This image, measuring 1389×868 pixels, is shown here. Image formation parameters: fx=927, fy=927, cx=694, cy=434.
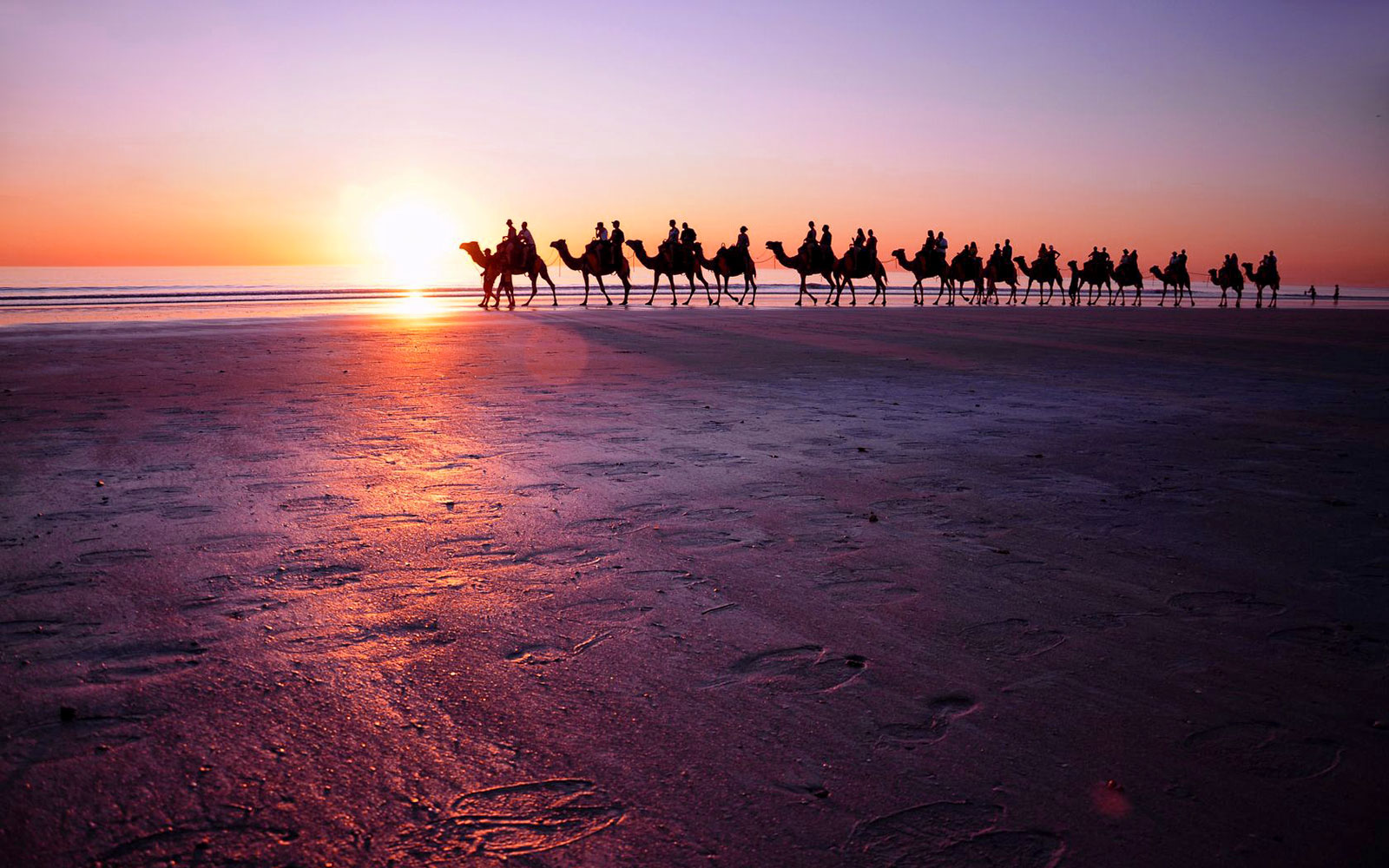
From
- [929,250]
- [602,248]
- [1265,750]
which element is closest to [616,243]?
[602,248]

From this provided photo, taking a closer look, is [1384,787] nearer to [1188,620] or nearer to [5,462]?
[1188,620]

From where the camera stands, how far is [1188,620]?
3.61 metres

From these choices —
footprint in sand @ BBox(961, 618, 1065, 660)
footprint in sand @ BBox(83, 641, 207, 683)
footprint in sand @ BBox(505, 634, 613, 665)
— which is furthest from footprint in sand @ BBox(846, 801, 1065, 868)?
footprint in sand @ BBox(83, 641, 207, 683)

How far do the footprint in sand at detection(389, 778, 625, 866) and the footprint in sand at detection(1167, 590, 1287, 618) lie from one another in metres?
2.62

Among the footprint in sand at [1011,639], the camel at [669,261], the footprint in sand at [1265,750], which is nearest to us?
the footprint in sand at [1265,750]

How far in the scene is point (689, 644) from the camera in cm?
336

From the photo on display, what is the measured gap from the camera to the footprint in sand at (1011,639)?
3.32m

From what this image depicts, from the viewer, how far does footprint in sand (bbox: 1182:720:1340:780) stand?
253 centimetres

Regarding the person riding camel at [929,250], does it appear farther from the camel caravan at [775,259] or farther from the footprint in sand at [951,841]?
the footprint in sand at [951,841]

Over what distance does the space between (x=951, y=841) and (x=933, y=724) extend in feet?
1.90

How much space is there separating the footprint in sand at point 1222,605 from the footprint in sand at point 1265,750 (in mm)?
1000

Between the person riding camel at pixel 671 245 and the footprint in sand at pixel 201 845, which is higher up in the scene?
the person riding camel at pixel 671 245

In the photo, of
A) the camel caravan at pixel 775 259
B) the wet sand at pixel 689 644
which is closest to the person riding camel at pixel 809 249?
the camel caravan at pixel 775 259

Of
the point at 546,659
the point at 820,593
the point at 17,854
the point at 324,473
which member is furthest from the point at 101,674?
the point at 324,473
